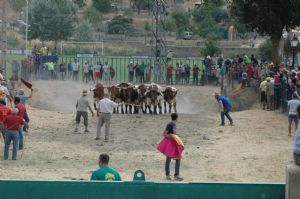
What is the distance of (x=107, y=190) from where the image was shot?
10523mm

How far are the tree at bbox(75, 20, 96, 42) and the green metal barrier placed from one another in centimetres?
7030

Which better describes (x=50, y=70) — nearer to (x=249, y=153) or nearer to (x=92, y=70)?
(x=92, y=70)

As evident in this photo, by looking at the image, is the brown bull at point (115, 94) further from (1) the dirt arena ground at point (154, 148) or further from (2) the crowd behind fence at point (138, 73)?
(2) the crowd behind fence at point (138, 73)

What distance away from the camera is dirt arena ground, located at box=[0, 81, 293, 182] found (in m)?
19.9

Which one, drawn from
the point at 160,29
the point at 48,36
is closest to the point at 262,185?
the point at 160,29

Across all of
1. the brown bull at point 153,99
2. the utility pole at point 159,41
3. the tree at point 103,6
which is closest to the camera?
the brown bull at point 153,99

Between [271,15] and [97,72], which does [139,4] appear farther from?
[271,15]

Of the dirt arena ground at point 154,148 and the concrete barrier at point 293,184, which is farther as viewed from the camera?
the dirt arena ground at point 154,148

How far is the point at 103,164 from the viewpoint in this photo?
11602mm

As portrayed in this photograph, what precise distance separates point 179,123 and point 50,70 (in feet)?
64.5

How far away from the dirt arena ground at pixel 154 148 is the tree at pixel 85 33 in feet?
154

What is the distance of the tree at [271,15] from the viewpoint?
1618 inches

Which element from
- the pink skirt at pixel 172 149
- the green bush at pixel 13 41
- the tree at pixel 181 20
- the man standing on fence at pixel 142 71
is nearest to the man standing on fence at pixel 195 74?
the man standing on fence at pixel 142 71

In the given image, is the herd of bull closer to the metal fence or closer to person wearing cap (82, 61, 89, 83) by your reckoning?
the metal fence
